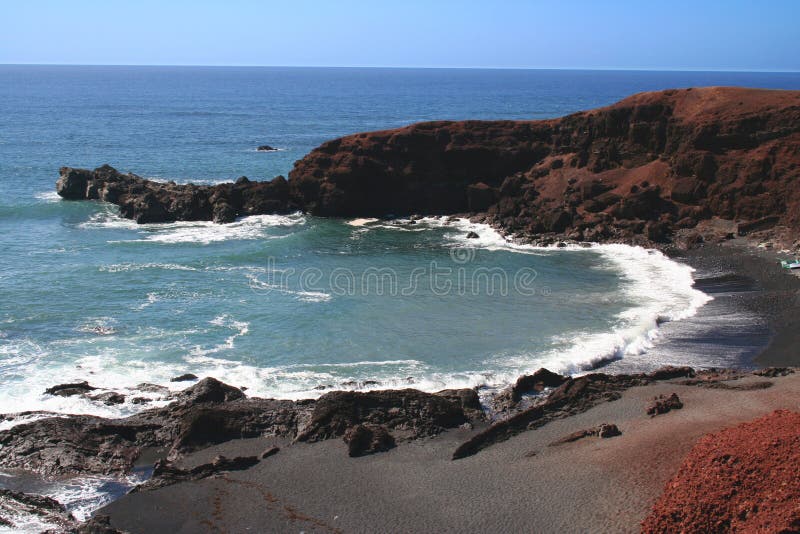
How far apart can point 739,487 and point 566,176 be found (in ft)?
149

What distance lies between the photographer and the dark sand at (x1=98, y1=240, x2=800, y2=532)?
19.5m

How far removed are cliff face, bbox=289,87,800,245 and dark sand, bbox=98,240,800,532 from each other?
27330 mm

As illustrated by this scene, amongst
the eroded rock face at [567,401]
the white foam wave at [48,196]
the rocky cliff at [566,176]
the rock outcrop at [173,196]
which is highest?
the rocky cliff at [566,176]

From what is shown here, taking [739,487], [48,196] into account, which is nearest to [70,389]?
[739,487]

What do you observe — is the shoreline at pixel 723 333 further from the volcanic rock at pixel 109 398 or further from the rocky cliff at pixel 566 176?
the volcanic rock at pixel 109 398

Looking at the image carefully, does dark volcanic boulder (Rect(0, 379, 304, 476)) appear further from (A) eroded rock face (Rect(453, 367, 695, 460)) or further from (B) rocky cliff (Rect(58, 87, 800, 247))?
(B) rocky cliff (Rect(58, 87, 800, 247))

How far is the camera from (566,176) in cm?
5962

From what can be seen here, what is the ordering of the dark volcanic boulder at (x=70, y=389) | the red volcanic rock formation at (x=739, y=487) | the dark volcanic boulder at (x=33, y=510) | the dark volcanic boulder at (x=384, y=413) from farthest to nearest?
the dark volcanic boulder at (x=70, y=389) < the dark volcanic boulder at (x=384, y=413) < the dark volcanic boulder at (x=33, y=510) < the red volcanic rock formation at (x=739, y=487)

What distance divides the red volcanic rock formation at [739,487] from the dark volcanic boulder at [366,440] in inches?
352

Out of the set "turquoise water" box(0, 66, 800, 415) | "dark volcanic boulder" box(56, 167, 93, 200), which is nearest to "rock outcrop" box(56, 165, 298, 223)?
"dark volcanic boulder" box(56, 167, 93, 200)

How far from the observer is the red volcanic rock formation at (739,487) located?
15523 millimetres

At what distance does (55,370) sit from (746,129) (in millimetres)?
47162

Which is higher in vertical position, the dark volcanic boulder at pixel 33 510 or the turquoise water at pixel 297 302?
the turquoise water at pixel 297 302

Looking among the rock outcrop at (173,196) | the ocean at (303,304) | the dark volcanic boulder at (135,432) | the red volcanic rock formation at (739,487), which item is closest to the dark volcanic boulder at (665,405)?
the ocean at (303,304)
